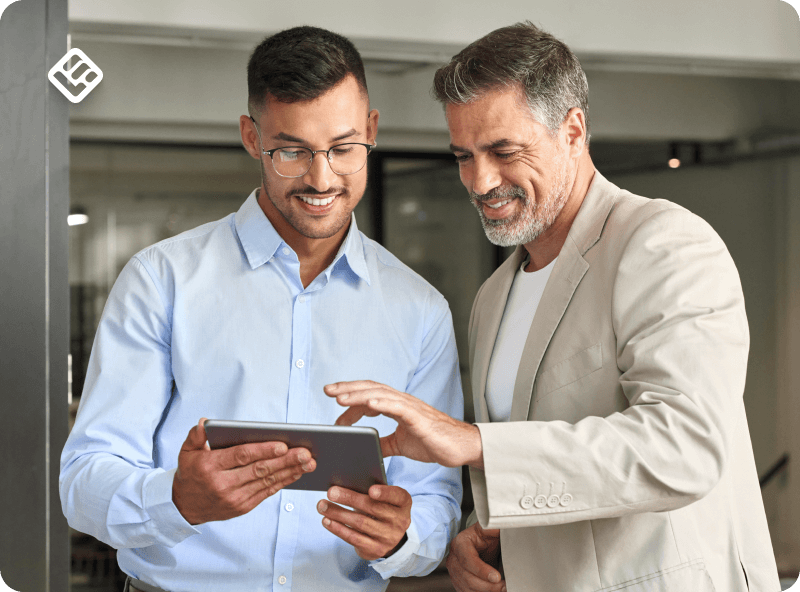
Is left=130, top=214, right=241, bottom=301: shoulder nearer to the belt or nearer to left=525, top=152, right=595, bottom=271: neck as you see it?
the belt

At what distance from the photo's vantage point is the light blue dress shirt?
1634 millimetres

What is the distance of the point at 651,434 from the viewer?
133 centimetres

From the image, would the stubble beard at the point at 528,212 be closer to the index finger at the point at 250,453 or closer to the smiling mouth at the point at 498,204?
the smiling mouth at the point at 498,204

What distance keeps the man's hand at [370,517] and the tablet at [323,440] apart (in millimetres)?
82

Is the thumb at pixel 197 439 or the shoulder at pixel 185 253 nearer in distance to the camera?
the thumb at pixel 197 439

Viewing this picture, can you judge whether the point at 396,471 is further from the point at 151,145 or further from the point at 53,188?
the point at 151,145

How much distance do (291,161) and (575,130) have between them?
693mm

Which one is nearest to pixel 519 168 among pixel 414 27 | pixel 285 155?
pixel 285 155

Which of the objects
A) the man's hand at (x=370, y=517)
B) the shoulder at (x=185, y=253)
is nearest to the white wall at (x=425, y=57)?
the shoulder at (x=185, y=253)

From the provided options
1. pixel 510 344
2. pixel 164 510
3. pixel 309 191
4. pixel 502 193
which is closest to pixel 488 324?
pixel 510 344

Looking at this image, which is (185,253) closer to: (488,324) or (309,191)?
(309,191)

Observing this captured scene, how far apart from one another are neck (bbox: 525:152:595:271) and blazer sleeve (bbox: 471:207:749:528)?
42 cm

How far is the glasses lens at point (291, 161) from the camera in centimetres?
175

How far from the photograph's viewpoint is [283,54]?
1.77 m
